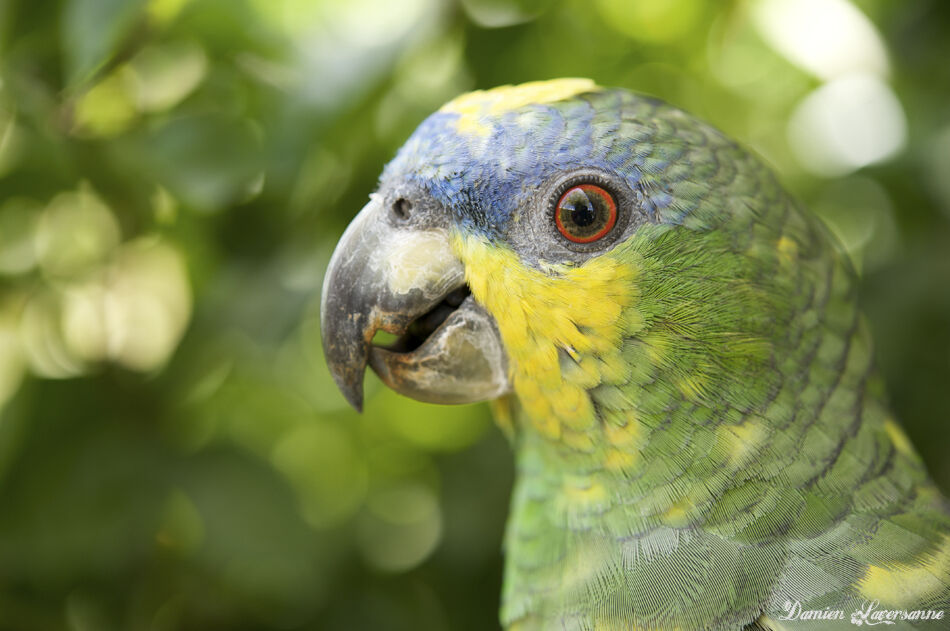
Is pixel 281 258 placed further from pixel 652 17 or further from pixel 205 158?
pixel 652 17

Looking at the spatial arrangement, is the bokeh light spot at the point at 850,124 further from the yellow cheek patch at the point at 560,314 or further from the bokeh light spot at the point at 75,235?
the bokeh light spot at the point at 75,235

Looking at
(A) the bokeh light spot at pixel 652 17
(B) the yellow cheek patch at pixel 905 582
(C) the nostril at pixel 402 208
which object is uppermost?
(A) the bokeh light spot at pixel 652 17

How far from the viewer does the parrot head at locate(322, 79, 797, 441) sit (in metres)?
0.93

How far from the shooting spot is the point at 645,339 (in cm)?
94

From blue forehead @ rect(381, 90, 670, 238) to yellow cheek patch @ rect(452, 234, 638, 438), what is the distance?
53 mm

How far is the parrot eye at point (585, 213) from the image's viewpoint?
93 cm

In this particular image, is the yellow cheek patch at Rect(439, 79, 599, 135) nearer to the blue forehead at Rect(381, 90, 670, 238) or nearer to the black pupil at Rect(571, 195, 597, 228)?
the blue forehead at Rect(381, 90, 670, 238)

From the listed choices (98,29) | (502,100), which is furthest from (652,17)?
(98,29)

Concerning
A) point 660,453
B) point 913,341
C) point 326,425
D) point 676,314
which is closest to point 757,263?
point 676,314

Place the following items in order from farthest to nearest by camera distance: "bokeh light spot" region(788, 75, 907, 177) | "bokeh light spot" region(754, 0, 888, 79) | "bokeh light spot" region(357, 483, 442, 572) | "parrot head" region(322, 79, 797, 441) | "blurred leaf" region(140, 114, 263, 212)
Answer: "bokeh light spot" region(357, 483, 442, 572) < "bokeh light spot" region(788, 75, 907, 177) < "bokeh light spot" region(754, 0, 888, 79) < "blurred leaf" region(140, 114, 263, 212) < "parrot head" region(322, 79, 797, 441)
